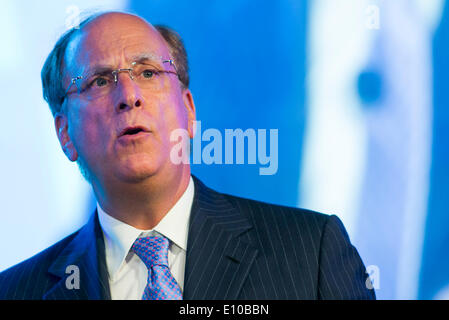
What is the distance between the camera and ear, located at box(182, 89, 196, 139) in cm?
245

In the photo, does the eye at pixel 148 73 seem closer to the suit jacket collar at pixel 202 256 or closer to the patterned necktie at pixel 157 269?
the suit jacket collar at pixel 202 256

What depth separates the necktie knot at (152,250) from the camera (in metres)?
2.03

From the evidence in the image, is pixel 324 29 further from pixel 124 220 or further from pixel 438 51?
pixel 124 220

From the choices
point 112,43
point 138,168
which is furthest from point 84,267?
point 112,43

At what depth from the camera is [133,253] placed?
212 cm

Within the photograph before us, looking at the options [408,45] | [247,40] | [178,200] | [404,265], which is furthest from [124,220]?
[408,45]

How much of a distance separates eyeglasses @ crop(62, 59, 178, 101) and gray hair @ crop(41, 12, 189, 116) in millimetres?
166

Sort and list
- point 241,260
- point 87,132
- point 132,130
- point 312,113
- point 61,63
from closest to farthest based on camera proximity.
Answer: point 241,260 → point 132,130 → point 87,132 → point 61,63 → point 312,113

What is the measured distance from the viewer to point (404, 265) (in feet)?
8.16

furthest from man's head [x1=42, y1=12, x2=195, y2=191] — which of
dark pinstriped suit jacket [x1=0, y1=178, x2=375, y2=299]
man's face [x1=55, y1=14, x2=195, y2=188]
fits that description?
dark pinstriped suit jacket [x1=0, y1=178, x2=375, y2=299]

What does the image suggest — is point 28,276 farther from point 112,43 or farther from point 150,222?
point 112,43

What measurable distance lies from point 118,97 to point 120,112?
7 centimetres

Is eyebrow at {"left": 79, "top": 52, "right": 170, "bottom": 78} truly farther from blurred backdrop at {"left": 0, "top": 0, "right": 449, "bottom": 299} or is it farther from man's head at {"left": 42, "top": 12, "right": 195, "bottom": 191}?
blurred backdrop at {"left": 0, "top": 0, "right": 449, "bottom": 299}

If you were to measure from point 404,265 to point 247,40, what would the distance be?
1149 millimetres
